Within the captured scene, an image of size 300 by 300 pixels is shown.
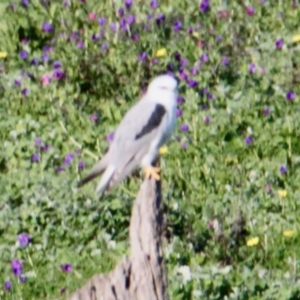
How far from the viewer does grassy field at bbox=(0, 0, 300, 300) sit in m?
7.13

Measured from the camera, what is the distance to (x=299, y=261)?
277 inches

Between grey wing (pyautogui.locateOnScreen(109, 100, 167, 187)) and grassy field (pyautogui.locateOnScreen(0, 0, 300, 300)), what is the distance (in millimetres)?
690

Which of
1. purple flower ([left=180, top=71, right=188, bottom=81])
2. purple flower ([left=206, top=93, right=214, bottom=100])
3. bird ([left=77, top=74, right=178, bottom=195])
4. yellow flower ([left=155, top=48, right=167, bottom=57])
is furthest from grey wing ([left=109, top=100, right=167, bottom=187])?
yellow flower ([left=155, top=48, right=167, bottom=57])

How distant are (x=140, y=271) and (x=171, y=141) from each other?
11.1 ft

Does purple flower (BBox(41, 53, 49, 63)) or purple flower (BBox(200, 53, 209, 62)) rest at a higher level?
purple flower (BBox(41, 53, 49, 63))

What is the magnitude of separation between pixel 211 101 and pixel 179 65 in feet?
2.06

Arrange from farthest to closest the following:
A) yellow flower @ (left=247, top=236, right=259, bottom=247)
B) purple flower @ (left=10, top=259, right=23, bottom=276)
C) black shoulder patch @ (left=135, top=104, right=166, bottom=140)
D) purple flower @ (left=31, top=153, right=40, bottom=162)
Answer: purple flower @ (left=31, top=153, right=40, bottom=162) < yellow flower @ (left=247, top=236, right=259, bottom=247) < purple flower @ (left=10, top=259, right=23, bottom=276) < black shoulder patch @ (left=135, top=104, right=166, bottom=140)

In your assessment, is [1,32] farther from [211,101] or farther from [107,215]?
[107,215]

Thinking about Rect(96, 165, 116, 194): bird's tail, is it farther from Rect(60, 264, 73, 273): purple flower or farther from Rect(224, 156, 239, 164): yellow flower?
Rect(224, 156, 239, 164): yellow flower

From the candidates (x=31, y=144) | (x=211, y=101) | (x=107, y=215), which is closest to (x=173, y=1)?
(x=211, y=101)

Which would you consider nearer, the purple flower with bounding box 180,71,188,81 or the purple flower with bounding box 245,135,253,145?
the purple flower with bounding box 245,135,253,145

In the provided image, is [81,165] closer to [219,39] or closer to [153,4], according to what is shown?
[219,39]

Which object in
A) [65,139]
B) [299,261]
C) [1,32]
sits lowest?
[299,261]

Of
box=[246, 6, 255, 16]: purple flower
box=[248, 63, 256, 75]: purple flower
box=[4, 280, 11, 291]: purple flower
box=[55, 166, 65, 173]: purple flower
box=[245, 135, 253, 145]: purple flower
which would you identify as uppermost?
box=[246, 6, 255, 16]: purple flower
